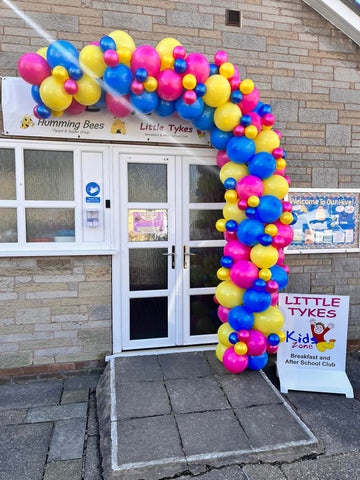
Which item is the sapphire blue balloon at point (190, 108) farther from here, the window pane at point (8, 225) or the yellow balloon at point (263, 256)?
the window pane at point (8, 225)

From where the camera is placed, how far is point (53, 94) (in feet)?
9.06

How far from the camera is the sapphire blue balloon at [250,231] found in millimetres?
3008

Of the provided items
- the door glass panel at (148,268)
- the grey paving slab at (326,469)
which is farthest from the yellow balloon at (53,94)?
the grey paving slab at (326,469)

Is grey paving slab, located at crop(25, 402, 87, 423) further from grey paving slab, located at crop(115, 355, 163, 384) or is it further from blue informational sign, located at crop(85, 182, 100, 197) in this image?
blue informational sign, located at crop(85, 182, 100, 197)

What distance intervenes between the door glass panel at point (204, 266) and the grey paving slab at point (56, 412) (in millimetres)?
1739

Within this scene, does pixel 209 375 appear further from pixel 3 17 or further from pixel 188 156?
pixel 3 17

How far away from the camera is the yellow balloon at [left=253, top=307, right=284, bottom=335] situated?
3.15m

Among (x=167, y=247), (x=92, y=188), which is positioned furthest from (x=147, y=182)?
(x=167, y=247)

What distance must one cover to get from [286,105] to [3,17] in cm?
317

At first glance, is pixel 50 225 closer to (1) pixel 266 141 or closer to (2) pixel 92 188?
(2) pixel 92 188

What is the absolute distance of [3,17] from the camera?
3.28 m

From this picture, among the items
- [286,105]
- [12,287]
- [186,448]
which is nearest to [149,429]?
[186,448]

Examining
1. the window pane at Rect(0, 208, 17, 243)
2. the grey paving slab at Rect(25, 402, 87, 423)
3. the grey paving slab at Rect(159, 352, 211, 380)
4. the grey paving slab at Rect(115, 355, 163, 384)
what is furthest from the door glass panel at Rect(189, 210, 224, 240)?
the grey paving slab at Rect(25, 402, 87, 423)

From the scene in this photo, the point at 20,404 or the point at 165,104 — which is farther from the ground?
the point at 165,104
